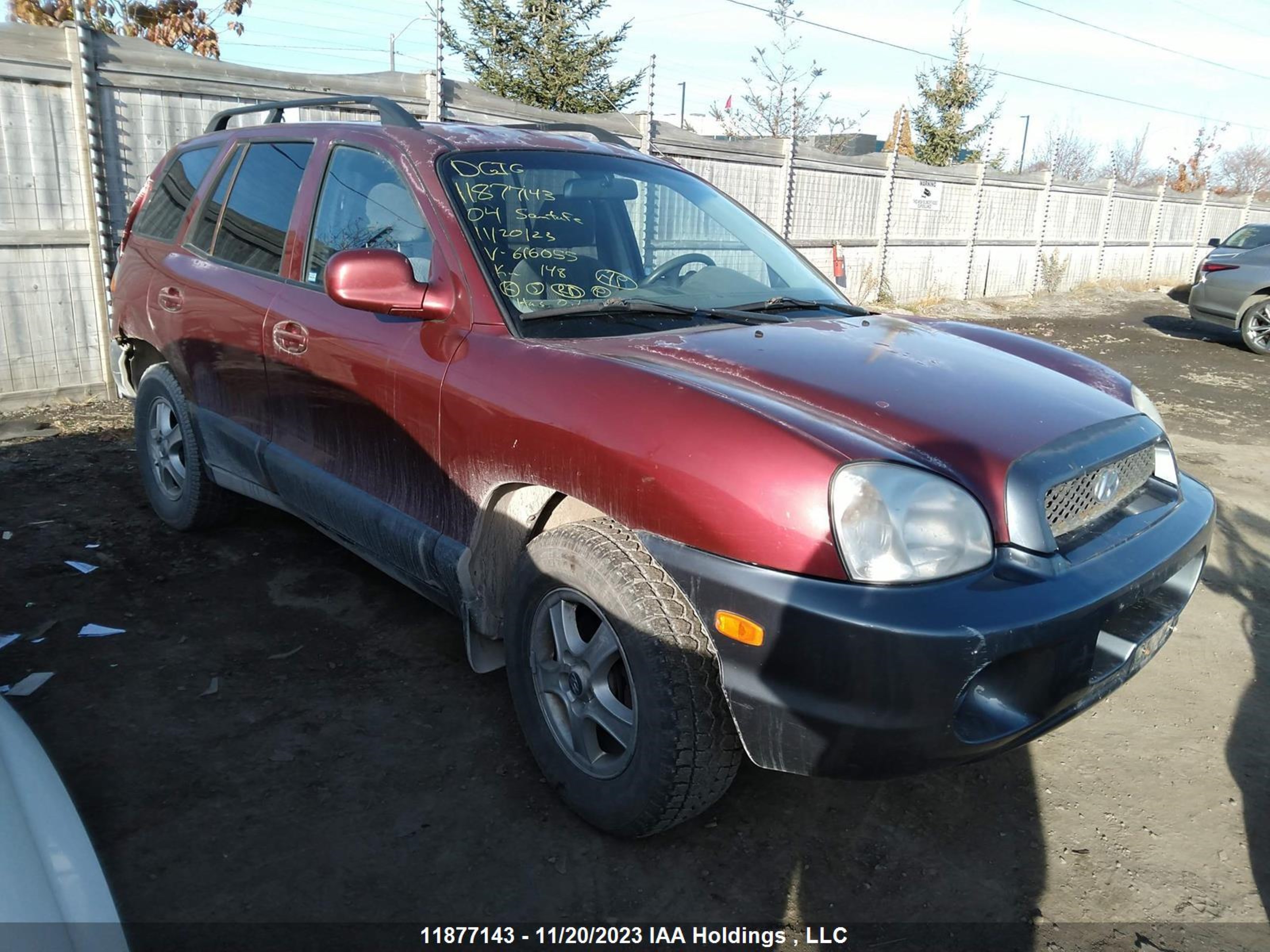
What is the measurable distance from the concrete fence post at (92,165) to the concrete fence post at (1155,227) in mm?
22798

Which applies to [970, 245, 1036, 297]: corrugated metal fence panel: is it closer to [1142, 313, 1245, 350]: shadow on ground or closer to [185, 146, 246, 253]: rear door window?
[1142, 313, 1245, 350]: shadow on ground

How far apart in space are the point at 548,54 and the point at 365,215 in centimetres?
1568

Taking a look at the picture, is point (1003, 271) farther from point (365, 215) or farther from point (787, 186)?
point (365, 215)

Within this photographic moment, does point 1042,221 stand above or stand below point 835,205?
below

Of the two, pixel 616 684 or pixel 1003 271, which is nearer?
pixel 616 684

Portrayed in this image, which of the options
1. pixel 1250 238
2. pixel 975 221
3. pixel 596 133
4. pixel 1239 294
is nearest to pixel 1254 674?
pixel 596 133

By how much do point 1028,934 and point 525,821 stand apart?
1300mm

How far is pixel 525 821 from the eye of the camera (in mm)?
2543

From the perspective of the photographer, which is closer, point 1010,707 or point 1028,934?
point 1010,707

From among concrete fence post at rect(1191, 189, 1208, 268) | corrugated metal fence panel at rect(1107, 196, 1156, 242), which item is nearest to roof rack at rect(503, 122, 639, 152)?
corrugated metal fence panel at rect(1107, 196, 1156, 242)

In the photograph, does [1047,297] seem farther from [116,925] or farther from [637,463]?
[116,925]

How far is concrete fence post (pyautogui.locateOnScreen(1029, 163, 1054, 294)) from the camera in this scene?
58.3 feet

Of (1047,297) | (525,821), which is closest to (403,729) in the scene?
(525,821)

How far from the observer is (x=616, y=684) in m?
2.48
